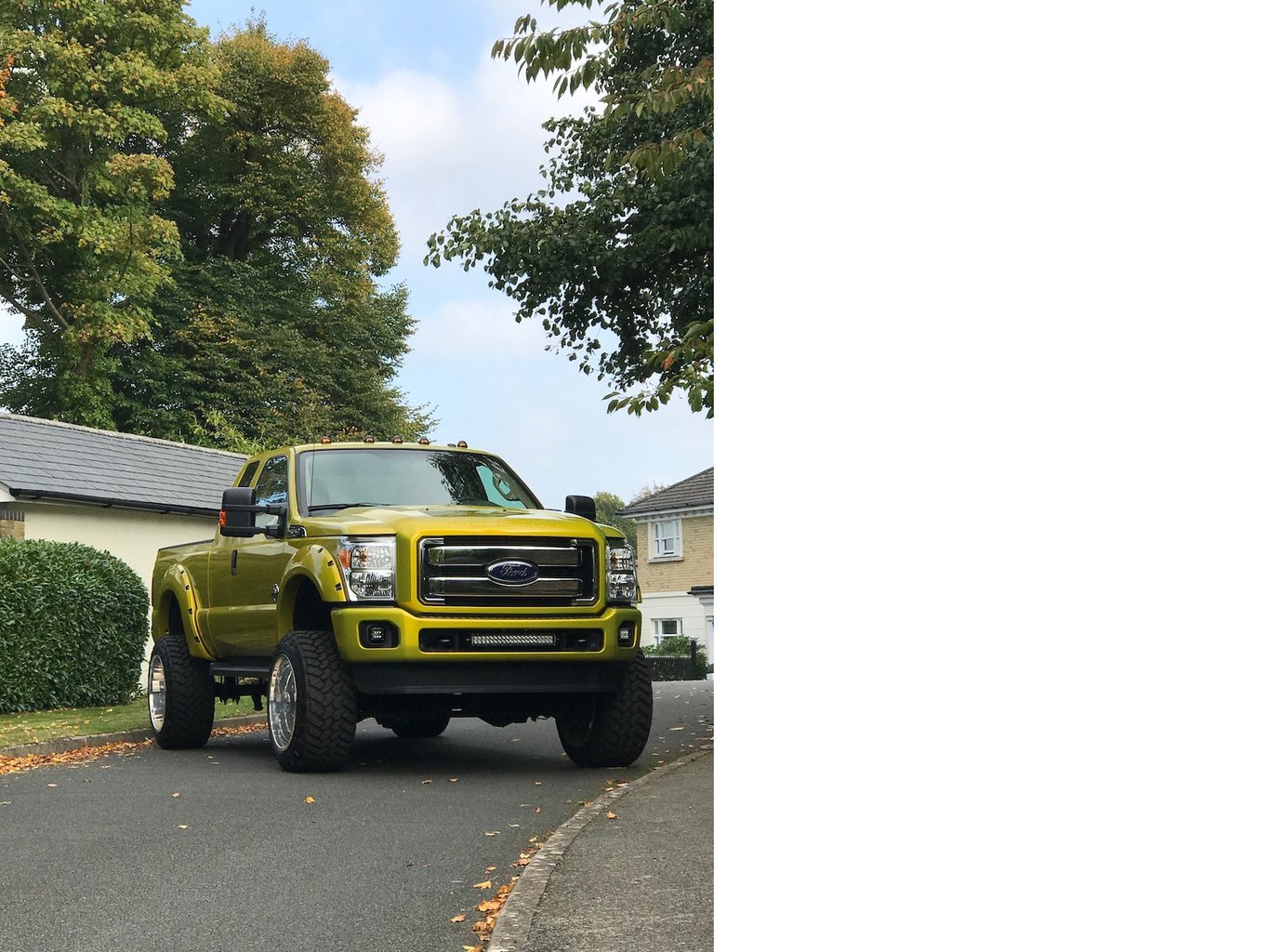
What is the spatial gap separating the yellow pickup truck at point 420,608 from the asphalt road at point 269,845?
0.50 m

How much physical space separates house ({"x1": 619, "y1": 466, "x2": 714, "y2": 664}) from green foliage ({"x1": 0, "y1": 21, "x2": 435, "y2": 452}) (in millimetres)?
9855

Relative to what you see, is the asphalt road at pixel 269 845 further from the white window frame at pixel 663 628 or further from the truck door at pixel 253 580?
the white window frame at pixel 663 628

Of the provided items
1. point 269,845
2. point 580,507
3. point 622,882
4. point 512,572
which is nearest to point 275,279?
point 580,507

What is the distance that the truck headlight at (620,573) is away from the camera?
11141 mm

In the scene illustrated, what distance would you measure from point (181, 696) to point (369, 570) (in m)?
3.55

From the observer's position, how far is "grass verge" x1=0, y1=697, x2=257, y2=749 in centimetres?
1444

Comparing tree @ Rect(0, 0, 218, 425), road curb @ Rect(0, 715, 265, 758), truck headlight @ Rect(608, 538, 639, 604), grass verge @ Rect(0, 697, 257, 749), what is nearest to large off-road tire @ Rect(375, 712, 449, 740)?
road curb @ Rect(0, 715, 265, 758)

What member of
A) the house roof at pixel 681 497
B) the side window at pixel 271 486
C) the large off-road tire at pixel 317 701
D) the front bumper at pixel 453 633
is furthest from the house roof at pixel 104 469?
the house roof at pixel 681 497

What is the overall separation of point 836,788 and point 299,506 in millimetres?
9178

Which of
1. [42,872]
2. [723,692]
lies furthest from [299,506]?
[723,692]

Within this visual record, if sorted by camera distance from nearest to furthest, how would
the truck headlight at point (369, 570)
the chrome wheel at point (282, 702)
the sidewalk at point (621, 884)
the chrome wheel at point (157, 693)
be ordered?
1. the sidewalk at point (621, 884)
2. the truck headlight at point (369, 570)
3. the chrome wheel at point (282, 702)
4. the chrome wheel at point (157, 693)

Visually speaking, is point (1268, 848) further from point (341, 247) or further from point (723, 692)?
point (341, 247)

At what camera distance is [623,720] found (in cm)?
1132

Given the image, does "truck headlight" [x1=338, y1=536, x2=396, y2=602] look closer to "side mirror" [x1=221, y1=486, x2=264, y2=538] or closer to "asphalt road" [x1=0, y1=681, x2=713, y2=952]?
"side mirror" [x1=221, y1=486, x2=264, y2=538]
